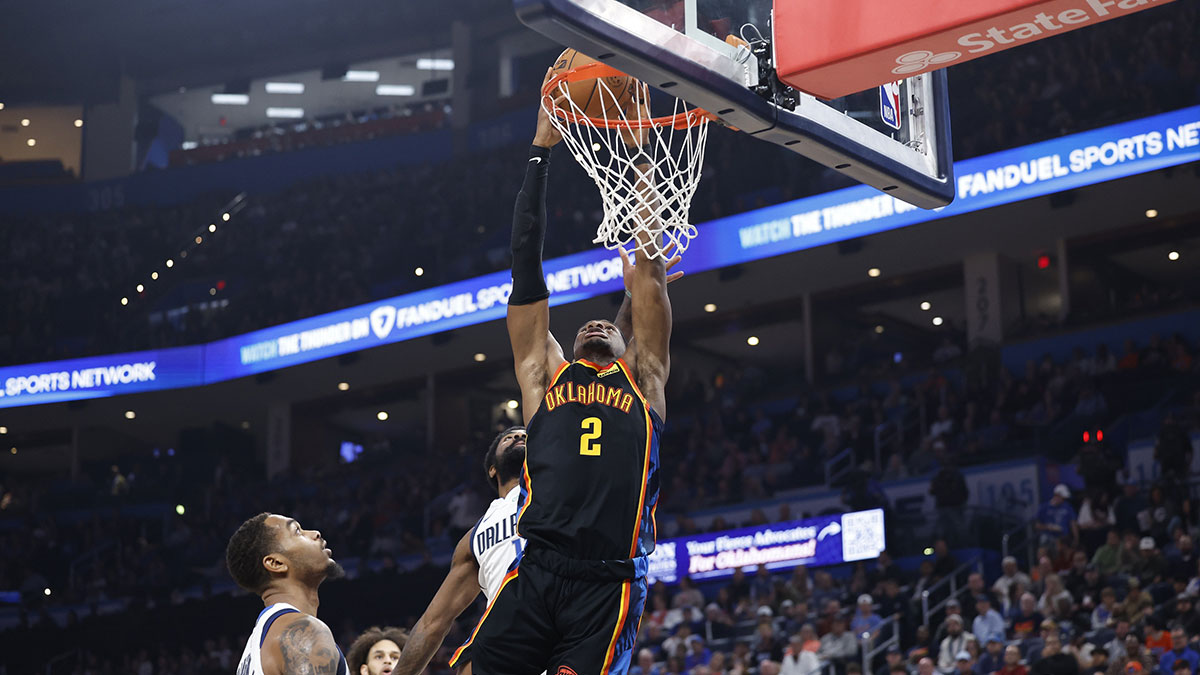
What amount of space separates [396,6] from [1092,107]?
1640cm

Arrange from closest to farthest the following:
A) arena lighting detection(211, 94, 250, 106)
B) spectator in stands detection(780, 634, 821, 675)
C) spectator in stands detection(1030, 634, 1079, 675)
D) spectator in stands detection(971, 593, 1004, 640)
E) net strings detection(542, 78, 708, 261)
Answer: net strings detection(542, 78, 708, 261) < spectator in stands detection(1030, 634, 1079, 675) < spectator in stands detection(971, 593, 1004, 640) < spectator in stands detection(780, 634, 821, 675) < arena lighting detection(211, 94, 250, 106)

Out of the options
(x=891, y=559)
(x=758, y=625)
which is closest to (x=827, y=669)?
(x=758, y=625)

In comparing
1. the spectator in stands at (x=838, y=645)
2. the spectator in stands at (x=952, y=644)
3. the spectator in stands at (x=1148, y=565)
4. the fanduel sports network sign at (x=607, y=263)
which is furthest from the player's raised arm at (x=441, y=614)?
the fanduel sports network sign at (x=607, y=263)

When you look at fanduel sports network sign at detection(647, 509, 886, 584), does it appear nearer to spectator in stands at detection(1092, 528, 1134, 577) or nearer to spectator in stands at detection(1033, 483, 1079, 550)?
spectator in stands at detection(1033, 483, 1079, 550)

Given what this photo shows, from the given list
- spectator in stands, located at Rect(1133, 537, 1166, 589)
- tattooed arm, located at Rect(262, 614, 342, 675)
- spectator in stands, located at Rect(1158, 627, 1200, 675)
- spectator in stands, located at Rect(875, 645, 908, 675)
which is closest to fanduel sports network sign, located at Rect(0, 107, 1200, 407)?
spectator in stands, located at Rect(1133, 537, 1166, 589)

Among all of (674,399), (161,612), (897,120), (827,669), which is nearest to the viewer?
(897,120)

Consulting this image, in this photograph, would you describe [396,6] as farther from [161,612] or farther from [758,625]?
[758,625]

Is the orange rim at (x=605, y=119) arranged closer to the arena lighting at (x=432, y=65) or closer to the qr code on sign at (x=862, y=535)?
the qr code on sign at (x=862, y=535)

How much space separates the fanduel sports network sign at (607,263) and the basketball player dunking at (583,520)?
1281 centimetres

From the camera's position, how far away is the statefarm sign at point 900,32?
4062 millimetres

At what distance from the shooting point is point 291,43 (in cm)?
3014

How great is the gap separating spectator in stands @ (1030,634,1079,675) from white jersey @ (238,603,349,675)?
25.7ft

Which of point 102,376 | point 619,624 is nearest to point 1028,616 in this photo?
point 619,624

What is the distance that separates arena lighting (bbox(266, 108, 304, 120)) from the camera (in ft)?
101
